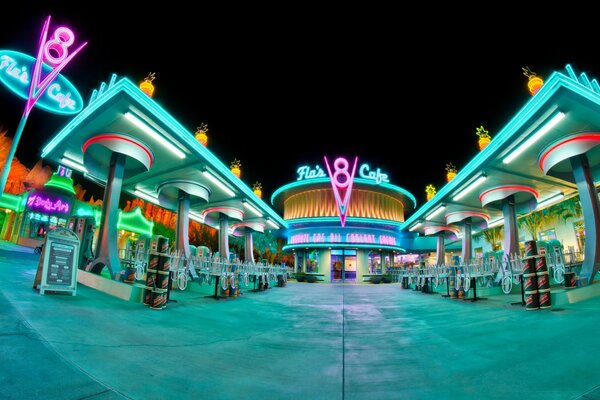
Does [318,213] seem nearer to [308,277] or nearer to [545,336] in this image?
[308,277]

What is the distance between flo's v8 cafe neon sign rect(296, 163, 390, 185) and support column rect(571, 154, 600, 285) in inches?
998

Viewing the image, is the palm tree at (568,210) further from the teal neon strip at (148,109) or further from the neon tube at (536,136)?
the teal neon strip at (148,109)

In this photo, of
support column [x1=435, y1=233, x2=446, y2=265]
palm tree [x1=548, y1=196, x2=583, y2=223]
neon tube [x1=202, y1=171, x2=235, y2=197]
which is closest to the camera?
neon tube [x1=202, y1=171, x2=235, y2=197]

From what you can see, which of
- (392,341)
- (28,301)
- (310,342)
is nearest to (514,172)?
(392,341)

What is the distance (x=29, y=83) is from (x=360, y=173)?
32.1 meters

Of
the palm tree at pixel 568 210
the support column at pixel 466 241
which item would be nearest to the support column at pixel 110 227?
the support column at pixel 466 241

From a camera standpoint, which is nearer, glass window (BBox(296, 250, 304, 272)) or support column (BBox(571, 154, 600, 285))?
support column (BBox(571, 154, 600, 285))

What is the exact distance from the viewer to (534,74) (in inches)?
514

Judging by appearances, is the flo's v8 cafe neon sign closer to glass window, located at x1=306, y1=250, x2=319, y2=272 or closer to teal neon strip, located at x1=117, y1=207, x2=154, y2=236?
glass window, located at x1=306, y1=250, x2=319, y2=272

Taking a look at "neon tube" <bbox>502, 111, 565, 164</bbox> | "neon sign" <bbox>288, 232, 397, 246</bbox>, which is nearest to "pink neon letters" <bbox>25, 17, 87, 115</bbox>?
"neon tube" <bbox>502, 111, 565, 164</bbox>

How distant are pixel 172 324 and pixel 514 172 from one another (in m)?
16.9

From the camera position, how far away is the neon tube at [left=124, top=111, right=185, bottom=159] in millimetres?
9984

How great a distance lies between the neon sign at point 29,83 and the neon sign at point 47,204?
821 inches

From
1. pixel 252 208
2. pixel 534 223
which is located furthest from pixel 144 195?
pixel 534 223
